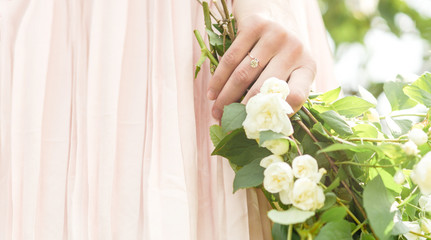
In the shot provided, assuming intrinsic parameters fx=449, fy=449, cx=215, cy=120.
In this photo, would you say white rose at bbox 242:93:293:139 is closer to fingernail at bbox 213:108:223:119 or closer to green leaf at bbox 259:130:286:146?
green leaf at bbox 259:130:286:146

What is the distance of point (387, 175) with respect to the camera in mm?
546

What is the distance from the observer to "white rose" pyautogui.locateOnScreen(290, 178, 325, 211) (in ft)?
1.56

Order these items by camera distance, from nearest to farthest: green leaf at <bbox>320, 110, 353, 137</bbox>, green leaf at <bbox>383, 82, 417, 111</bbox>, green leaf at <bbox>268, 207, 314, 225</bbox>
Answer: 1. green leaf at <bbox>268, 207, 314, 225</bbox>
2. green leaf at <bbox>320, 110, 353, 137</bbox>
3. green leaf at <bbox>383, 82, 417, 111</bbox>

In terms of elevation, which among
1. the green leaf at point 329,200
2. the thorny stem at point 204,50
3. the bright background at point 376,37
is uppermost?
the bright background at point 376,37

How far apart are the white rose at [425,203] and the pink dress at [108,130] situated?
0.21 meters

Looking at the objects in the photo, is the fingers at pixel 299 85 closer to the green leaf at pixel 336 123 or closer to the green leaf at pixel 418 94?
the green leaf at pixel 336 123

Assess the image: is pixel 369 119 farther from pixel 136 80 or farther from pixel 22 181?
pixel 22 181

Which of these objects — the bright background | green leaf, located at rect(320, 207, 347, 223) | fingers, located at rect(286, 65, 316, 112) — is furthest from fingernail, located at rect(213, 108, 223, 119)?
the bright background

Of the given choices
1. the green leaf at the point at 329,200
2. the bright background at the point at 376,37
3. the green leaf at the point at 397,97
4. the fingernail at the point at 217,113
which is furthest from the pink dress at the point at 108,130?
the bright background at the point at 376,37

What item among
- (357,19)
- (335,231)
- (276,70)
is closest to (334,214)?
(335,231)

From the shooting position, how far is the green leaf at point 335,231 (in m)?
0.46

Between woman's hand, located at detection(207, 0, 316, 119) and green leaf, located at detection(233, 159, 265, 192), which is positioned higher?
woman's hand, located at detection(207, 0, 316, 119)

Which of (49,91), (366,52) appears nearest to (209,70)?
(49,91)

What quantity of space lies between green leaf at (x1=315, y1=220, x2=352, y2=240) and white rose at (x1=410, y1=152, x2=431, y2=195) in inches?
3.5
